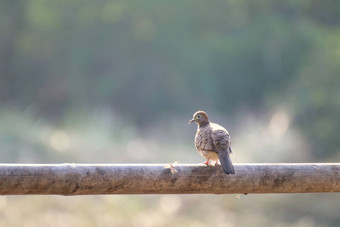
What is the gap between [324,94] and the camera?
45.5 feet

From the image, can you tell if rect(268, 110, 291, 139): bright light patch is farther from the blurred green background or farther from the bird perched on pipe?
the bird perched on pipe

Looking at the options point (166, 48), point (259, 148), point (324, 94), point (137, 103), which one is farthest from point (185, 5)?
point (259, 148)

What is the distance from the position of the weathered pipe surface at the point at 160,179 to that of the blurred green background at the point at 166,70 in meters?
8.31

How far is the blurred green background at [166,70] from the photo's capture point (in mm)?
13227

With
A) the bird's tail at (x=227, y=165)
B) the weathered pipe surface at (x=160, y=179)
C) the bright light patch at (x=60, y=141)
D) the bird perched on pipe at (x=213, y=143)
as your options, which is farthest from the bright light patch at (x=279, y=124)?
the weathered pipe surface at (x=160, y=179)

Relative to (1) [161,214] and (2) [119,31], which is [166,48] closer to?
(2) [119,31]

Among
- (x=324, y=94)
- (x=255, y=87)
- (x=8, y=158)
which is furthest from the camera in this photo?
(x=255, y=87)

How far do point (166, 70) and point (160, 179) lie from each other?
51.3 ft

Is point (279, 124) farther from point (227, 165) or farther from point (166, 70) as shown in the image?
point (227, 165)

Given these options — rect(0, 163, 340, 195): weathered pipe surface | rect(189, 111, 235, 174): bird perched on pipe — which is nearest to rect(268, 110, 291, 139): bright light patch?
rect(189, 111, 235, 174): bird perched on pipe

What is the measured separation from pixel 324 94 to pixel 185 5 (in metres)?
6.35

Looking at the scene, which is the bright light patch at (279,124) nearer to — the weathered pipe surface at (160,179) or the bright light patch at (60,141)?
the bright light patch at (60,141)

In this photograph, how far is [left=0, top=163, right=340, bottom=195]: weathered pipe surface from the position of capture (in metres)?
3.01

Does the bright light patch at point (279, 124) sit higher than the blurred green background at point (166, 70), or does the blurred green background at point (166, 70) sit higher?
the blurred green background at point (166, 70)
